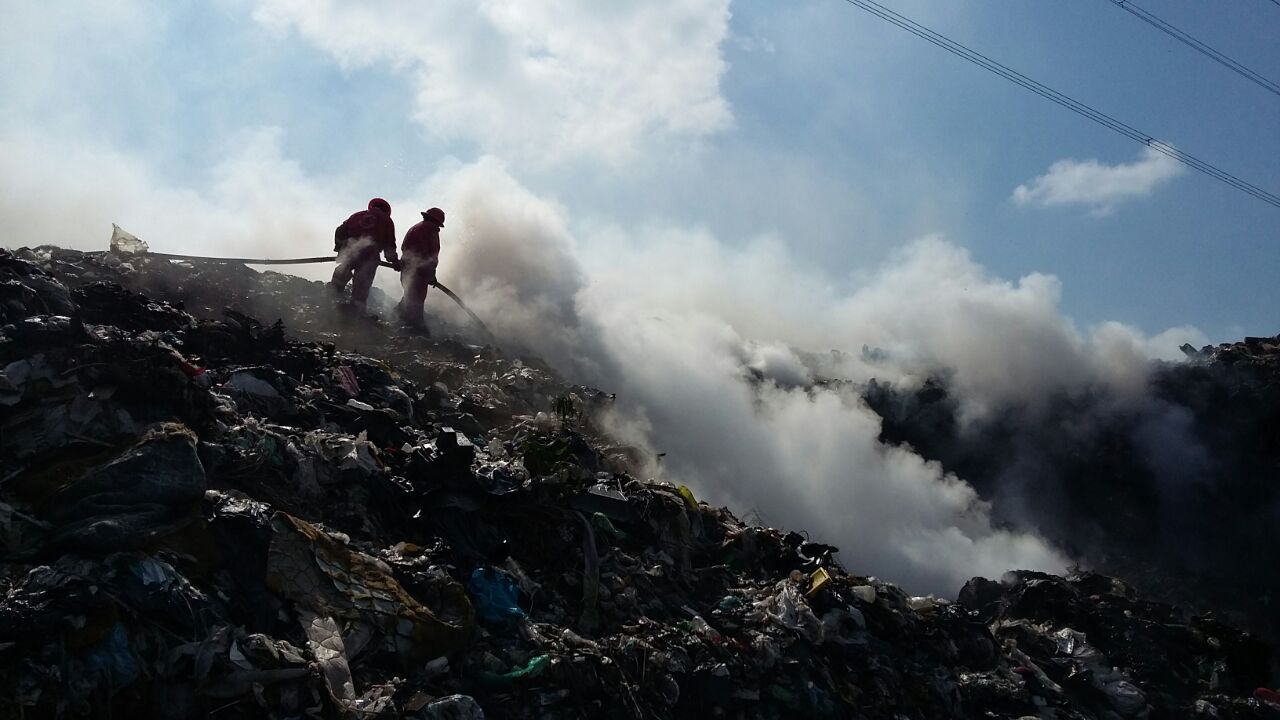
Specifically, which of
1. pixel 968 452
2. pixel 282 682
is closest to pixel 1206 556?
pixel 968 452

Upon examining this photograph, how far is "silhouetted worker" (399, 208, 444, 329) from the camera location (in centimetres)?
1316

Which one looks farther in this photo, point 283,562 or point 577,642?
point 577,642

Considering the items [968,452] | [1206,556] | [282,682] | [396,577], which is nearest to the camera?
[282,682]

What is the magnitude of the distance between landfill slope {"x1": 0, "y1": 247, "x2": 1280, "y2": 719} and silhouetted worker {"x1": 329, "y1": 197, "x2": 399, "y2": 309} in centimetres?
375

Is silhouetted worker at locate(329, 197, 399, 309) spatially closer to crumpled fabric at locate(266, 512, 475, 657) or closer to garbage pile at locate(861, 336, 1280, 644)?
crumpled fabric at locate(266, 512, 475, 657)

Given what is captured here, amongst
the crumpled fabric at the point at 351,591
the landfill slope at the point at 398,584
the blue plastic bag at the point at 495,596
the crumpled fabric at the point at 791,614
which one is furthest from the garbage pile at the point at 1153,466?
the crumpled fabric at the point at 351,591

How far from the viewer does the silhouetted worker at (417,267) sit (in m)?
13.2

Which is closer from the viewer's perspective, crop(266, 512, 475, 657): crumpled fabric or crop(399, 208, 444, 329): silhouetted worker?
crop(266, 512, 475, 657): crumpled fabric

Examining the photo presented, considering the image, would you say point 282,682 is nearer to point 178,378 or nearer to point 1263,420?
point 178,378

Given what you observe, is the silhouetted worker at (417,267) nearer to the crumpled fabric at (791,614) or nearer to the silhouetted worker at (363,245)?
the silhouetted worker at (363,245)

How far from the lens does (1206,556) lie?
13.5 metres

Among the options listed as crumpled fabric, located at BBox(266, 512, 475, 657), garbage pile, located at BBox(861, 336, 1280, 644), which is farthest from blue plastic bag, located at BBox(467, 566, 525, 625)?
garbage pile, located at BBox(861, 336, 1280, 644)

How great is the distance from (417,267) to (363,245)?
95cm

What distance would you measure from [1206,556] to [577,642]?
13233 mm
